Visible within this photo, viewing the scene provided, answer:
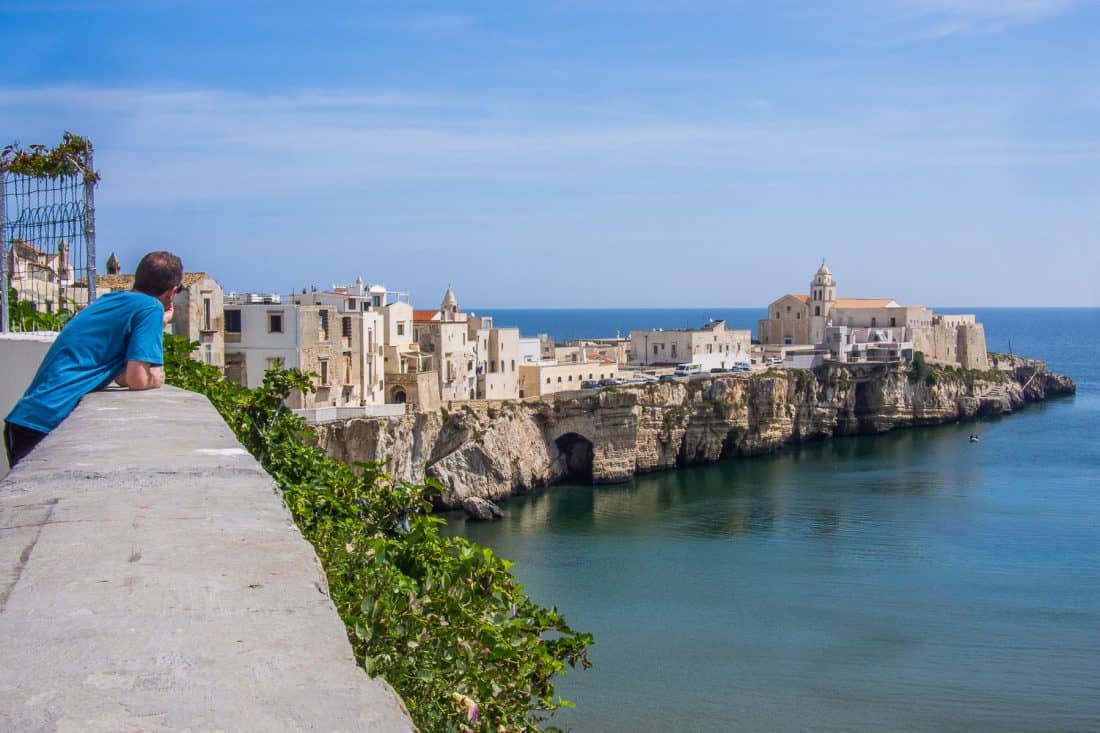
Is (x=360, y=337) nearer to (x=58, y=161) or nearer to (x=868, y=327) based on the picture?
(x=58, y=161)

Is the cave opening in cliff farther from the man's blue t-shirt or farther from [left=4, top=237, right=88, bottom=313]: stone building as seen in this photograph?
the man's blue t-shirt

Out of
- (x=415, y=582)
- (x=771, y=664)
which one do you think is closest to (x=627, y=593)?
(x=771, y=664)

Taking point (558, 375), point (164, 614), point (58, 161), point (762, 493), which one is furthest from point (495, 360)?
point (164, 614)

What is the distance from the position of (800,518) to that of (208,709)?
3598cm

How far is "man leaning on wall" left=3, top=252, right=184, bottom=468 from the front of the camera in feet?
14.1

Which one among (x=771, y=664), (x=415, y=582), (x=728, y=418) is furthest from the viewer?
(x=728, y=418)

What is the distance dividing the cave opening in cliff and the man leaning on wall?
40476 millimetres

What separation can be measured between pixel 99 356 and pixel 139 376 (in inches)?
7.5

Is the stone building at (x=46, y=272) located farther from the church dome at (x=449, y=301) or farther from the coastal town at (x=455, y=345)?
the church dome at (x=449, y=301)

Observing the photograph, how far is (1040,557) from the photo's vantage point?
29922 mm

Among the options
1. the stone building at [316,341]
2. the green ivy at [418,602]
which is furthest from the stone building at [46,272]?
the stone building at [316,341]

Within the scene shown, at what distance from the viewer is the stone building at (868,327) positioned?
6462 centimetres

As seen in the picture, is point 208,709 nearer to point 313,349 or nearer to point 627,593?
point 627,593

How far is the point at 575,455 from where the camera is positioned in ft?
151
